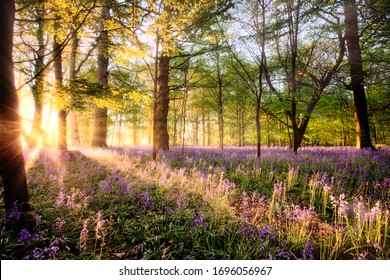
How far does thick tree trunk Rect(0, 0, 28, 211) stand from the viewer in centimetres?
229

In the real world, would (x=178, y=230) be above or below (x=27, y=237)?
below

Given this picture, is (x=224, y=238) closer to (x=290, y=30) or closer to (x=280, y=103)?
(x=280, y=103)

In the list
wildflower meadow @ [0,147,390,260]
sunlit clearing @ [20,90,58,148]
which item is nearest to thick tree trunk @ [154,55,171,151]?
sunlit clearing @ [20,90,58,148]

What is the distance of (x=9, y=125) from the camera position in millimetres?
2293

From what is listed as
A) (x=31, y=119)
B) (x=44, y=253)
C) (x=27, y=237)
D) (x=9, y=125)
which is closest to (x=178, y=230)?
(x=44, y=253)

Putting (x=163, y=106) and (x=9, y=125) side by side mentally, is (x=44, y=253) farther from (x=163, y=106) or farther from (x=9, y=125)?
(x=163, y=106)

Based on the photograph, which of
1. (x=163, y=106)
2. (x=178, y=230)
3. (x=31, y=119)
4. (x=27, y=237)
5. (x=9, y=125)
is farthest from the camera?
(x=163, y=106)

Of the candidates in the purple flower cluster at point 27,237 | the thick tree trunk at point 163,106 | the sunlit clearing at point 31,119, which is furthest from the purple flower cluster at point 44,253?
the thick tree trunk at point 163,106

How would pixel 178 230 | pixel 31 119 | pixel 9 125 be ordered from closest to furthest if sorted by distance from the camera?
pixel 9 125, pixel 178 230, pixel 31 119

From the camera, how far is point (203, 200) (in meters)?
3.74

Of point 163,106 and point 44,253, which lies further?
point 163,106
